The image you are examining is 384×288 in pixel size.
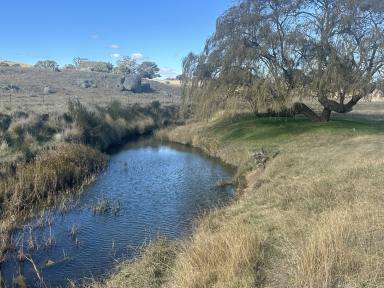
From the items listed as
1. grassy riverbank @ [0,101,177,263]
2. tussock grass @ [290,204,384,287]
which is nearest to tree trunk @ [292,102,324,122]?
grassy riverbank @ [0,101,177,263]

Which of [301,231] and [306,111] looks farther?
[306,111]

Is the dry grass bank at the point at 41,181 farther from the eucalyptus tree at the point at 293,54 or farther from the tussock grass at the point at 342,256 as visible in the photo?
the eucalyptus tree at the point at 293,54

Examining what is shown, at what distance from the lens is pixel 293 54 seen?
94.8ft

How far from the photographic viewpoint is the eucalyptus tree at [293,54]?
2789cm

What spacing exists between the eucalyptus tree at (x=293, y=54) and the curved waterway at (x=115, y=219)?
629cm

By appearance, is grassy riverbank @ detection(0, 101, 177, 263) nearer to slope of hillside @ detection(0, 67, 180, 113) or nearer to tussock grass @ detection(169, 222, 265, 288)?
tussock grass @ detection(169, 222, 265, 288)

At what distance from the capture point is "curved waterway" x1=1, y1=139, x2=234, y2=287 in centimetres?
1109

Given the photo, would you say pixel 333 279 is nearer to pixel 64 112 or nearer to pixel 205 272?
pixel 205 272

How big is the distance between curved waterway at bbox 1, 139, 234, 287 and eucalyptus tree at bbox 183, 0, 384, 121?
248 inches

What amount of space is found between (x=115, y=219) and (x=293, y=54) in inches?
717

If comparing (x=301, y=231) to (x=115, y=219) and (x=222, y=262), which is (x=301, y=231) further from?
(x=115, y=219)

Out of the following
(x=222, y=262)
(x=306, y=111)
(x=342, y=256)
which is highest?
(x=306, y=111)

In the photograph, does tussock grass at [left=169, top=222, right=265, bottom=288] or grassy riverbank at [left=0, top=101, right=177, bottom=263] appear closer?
tussock grass at [left=169, top=222, right=265, bottom=288]

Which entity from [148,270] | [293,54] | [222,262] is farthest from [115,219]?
[293,54]
